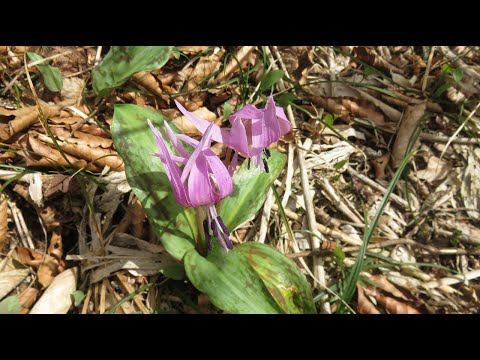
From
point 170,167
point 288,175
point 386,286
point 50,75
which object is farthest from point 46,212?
point 386,286

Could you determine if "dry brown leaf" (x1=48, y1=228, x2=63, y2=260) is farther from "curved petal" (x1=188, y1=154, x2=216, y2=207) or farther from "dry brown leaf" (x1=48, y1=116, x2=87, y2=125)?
"curved petal" (x1=188, y1=154, x2=216, y2=207)

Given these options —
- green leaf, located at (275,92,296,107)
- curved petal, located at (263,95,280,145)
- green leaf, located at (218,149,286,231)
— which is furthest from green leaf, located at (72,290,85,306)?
green leaf, located at (275,92,296,107)

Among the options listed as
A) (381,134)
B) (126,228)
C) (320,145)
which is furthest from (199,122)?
(381,134)

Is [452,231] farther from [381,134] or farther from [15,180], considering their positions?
[15,180]

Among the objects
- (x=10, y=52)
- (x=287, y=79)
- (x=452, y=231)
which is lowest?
(x=452, y=231)

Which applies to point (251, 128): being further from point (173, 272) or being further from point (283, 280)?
point (173, 272)
